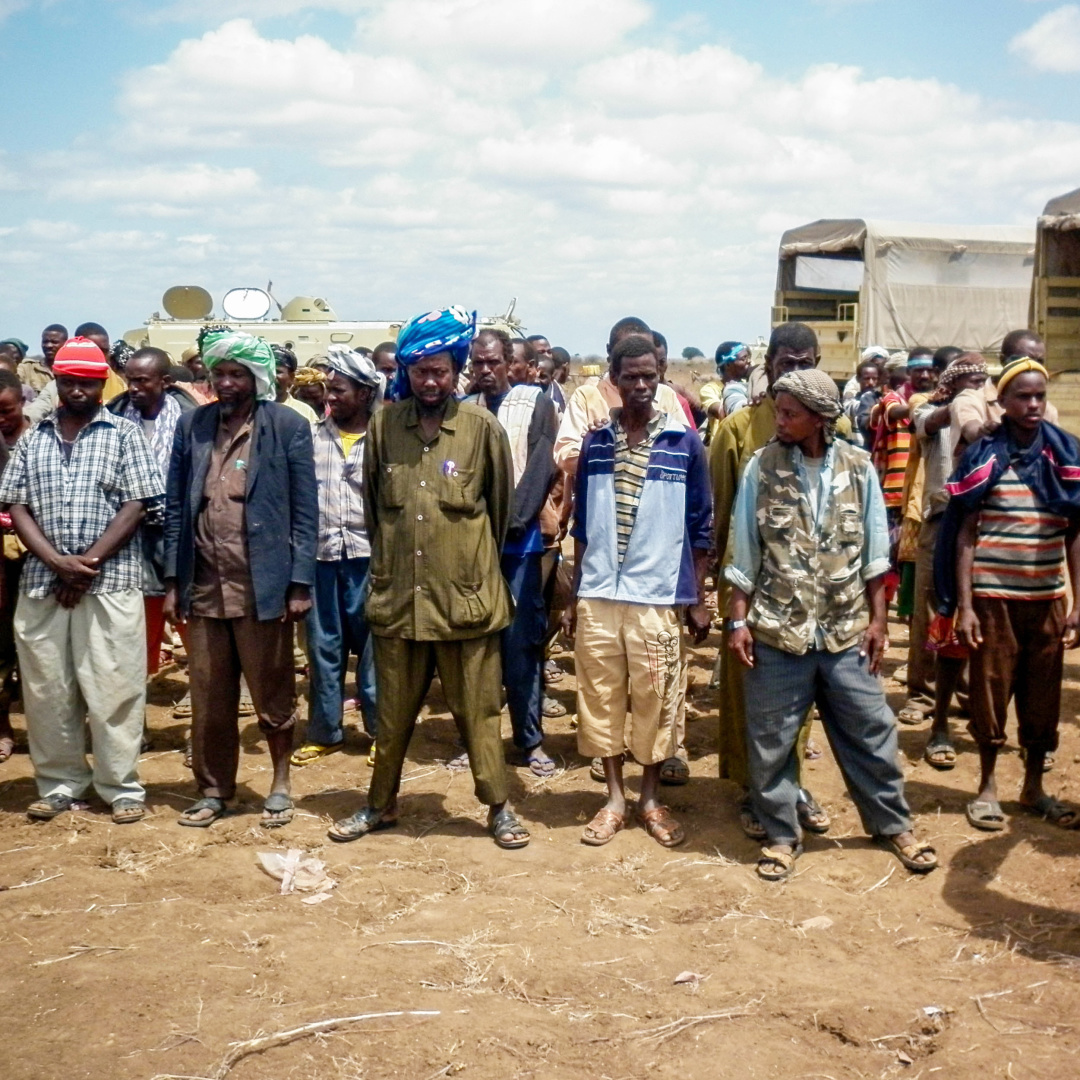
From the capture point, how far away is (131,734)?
211 inches

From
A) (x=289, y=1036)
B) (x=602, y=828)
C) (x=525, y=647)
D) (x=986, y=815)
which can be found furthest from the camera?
(x=525, y=647)

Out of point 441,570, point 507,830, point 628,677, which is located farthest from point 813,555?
point 507,830

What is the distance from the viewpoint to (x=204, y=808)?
530 cm

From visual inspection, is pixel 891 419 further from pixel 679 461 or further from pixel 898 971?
pixel 898 971

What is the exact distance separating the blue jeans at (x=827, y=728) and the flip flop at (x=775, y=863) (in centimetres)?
7

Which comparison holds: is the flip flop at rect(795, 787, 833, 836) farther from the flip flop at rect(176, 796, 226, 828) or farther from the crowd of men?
the flip flop at rect(176, 796, 226, 828)

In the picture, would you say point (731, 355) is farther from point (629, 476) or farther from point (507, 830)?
point (507, 830)

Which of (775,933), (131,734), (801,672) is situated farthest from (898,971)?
(131,734)

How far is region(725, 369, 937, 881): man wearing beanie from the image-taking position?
15.0 ft

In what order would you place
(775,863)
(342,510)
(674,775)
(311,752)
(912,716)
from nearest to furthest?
(775,863) < (674,775) < (342,510) < (311,752) < (912,716)

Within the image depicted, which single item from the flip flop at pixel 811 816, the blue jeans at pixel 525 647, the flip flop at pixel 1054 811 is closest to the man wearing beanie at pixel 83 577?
the blue jeans at pixel 525 647

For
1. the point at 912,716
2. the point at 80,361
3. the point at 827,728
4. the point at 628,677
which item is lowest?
the point at 912,716

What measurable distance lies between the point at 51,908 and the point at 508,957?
1676mm

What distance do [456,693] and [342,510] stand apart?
4.92ft
